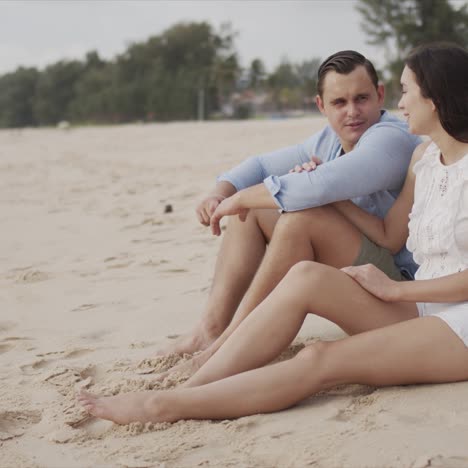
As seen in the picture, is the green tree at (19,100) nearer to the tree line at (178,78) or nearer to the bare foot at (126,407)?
the tree line at (178,78)

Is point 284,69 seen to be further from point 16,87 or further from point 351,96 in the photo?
point 351,96

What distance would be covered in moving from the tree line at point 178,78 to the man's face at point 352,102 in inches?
1085

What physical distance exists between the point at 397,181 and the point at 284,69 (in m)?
67.3

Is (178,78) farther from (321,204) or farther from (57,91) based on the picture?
(321,204)

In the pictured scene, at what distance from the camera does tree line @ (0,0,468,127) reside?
33.3m

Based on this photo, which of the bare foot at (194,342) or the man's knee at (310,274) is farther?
the bare foot at (194,342)

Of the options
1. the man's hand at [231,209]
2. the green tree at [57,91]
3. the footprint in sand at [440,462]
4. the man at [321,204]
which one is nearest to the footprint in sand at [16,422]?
the man at [321,204]

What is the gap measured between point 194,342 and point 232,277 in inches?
12.6

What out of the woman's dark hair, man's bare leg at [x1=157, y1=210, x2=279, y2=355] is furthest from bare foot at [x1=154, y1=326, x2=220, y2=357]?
the woman's dark hair

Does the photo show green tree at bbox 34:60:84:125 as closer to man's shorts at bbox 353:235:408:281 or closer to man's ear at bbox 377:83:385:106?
man's ear at bbox 377:83:385:106

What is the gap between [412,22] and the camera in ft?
109

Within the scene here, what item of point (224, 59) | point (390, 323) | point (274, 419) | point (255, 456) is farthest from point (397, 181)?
point (224, 59)

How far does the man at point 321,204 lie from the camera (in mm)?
2781

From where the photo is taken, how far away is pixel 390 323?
99.0 inches
